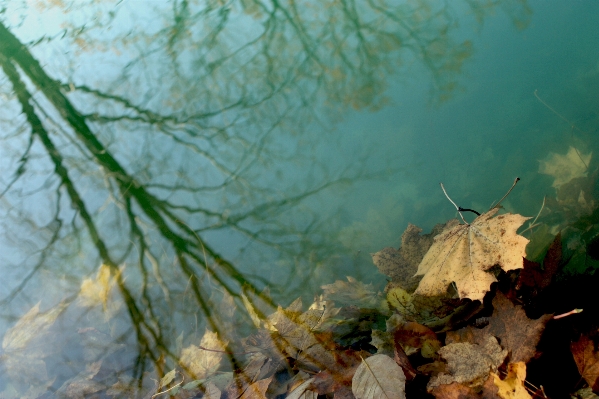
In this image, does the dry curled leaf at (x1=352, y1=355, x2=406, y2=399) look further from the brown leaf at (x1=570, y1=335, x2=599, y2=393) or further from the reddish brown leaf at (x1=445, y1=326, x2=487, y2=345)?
the brown leaf at (x1=570, y1=335, x2=599, y2=393)

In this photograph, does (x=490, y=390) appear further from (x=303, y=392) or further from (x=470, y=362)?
(x=303, y=392)

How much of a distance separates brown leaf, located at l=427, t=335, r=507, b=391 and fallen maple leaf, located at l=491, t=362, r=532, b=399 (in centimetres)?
3

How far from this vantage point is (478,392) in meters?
0.65

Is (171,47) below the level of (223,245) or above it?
above

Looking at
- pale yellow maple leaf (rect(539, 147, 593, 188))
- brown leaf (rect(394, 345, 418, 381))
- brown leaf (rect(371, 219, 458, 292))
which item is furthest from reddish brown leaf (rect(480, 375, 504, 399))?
pale yellow maple leaf (rect(539, 147, 593, 188))

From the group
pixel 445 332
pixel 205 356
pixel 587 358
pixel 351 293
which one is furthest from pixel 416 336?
pixel 205 356

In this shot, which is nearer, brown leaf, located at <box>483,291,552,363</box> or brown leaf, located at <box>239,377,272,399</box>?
brown leaf, located at <box>483,291,552,363</box>

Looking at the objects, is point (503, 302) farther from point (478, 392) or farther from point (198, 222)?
point (198, 222)

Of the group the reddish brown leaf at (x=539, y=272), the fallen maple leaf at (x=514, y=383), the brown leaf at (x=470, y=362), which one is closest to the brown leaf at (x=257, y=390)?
the brown leaf at (x=470, y=362)

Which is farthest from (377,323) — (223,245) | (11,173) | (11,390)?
(11,173)

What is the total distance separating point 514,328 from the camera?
69 cm

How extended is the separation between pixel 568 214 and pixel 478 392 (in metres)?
0.86

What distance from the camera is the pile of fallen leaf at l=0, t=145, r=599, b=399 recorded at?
67 cm

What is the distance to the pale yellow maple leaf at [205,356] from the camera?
1.14m
